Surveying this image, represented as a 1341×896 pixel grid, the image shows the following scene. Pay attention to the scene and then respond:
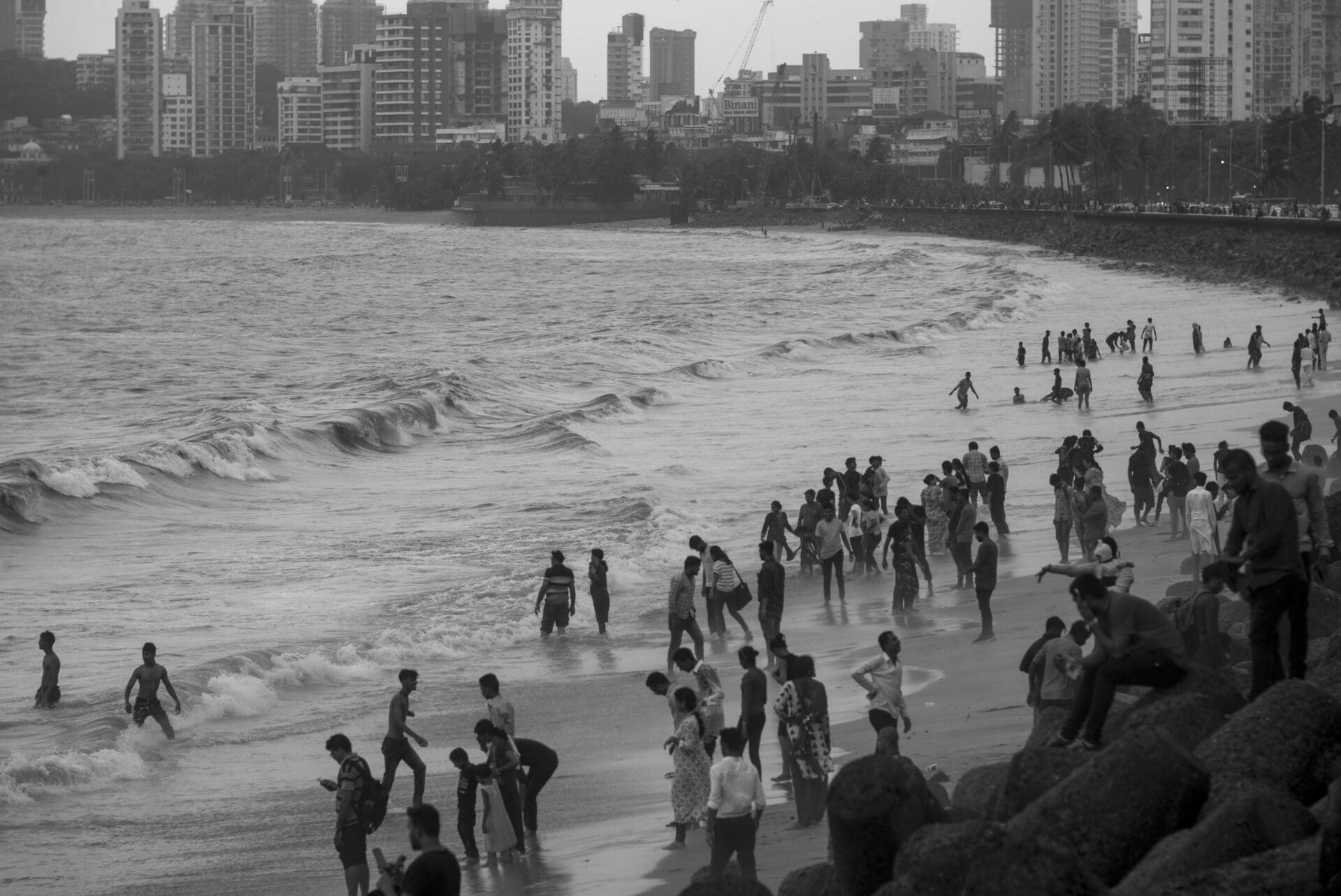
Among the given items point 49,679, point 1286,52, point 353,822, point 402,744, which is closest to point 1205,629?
point 353,822

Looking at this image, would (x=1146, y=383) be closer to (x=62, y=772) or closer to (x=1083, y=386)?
(x=1083, y=386)

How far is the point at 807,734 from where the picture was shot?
8.20 m

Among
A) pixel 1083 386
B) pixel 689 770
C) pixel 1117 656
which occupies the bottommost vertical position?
pixel 689 770

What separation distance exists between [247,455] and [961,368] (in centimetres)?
1626

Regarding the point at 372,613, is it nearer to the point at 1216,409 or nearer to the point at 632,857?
the point at 632,857

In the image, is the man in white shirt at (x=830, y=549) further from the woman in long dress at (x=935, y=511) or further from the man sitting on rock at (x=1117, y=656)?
the man sitting on rock at (x=1117, y=656)

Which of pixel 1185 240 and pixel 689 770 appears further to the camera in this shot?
pixel 1185 240

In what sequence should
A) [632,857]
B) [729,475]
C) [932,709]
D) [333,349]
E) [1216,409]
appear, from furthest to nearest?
1. [333,349]
2. [1216,409]
3. [729,475]
4. [932,709]
5. [632,857]

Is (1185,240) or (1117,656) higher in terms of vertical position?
(1185,240)

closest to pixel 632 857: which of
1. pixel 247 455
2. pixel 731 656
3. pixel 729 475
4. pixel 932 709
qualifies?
pixel 932 709

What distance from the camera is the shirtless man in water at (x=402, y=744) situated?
937 centimetres

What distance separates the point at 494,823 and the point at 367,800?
0.71 m

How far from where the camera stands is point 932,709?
10.4 metres

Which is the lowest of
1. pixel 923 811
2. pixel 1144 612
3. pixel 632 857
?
pixel 632 857
